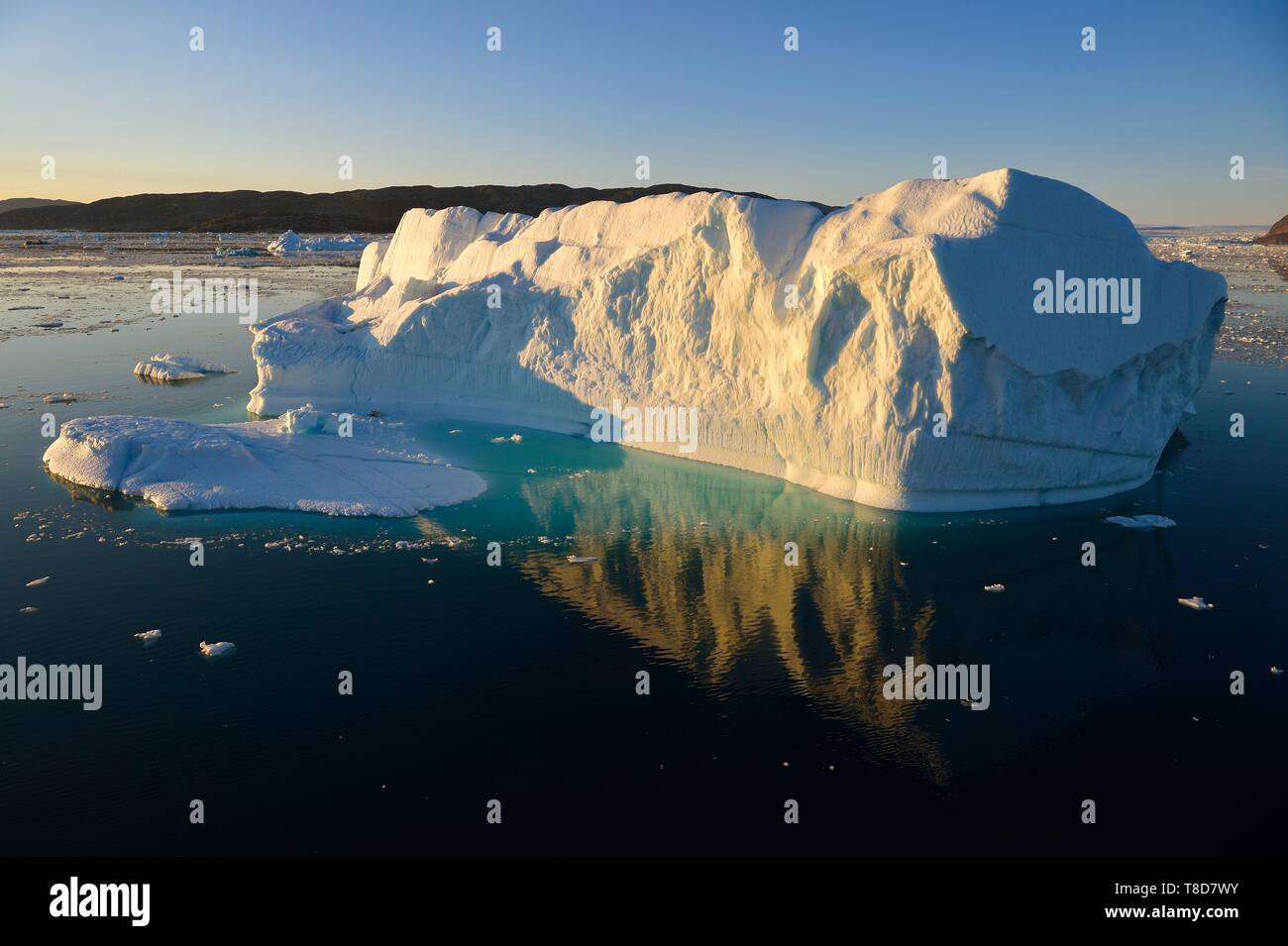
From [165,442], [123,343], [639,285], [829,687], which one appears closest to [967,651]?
[829,687]

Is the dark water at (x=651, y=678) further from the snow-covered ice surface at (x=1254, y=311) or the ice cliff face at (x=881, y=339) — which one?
the snow-covered ice surface at (x=1254, y=311)

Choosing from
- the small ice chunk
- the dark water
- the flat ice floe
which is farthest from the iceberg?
the small ice chunk

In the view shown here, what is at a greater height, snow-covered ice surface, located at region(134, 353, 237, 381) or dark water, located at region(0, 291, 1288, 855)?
snow-covered ice surface, located at region(134, 353, 237, 381)

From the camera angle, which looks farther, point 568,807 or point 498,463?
point 498,463

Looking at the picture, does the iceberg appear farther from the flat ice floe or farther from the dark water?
the dark water

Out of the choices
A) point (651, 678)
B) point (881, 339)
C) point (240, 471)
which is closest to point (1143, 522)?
point (881, 339)
